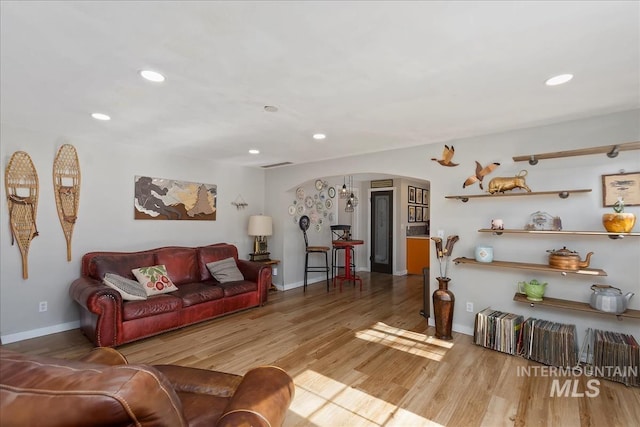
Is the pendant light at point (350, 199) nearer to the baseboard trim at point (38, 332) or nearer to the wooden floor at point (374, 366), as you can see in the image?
the wooden floor at point (374, 366)

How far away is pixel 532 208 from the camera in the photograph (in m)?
3.11

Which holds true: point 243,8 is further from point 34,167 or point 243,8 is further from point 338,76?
point 34,167

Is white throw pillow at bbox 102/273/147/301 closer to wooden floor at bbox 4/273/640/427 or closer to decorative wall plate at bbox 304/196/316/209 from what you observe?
wooden floor at bbox 4/273/640/427

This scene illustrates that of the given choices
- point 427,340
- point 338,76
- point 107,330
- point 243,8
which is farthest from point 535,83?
point 107,330

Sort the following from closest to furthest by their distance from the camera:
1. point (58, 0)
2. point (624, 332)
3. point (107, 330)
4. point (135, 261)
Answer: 1. point (58, 0)
2. point (624, 332)
3. point (107, 330)
4. point (135, 261)

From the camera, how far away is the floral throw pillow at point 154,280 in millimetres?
3613

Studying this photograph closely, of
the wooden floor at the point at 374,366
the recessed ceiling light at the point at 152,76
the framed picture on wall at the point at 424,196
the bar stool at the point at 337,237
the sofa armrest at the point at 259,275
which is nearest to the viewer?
the recessed ceiling light at the point at 152,76

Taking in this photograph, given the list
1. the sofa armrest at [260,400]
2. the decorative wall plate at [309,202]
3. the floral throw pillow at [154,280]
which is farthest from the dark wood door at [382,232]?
the sofa armrest at [260,400]

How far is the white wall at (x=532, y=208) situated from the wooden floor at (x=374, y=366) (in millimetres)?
602

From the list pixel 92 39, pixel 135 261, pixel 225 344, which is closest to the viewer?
pixel 92 39

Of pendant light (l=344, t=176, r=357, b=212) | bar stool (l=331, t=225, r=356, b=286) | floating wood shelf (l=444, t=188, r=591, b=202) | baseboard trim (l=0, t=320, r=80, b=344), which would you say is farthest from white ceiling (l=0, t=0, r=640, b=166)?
pendant light (l=344, t=176, r=357, b=212)

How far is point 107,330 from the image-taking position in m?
2.99

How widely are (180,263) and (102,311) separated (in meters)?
1.31

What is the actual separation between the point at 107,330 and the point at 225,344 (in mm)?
1159
